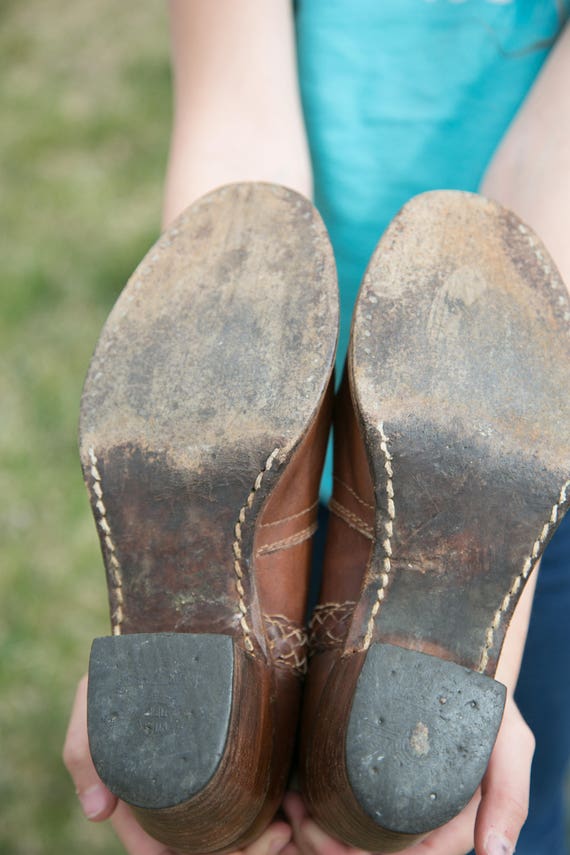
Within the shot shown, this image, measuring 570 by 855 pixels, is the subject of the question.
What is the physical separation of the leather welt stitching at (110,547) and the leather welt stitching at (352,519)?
22 cm

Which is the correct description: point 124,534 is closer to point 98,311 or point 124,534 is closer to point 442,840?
point 442,840

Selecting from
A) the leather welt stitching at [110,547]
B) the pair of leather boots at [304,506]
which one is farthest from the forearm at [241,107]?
the leather welt stitching at [110,547]

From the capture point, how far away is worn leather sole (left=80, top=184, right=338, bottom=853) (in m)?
0.68

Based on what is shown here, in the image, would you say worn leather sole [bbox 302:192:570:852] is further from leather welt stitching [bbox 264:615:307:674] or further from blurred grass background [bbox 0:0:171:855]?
blurred grass background [bbox 0:0:171:855]

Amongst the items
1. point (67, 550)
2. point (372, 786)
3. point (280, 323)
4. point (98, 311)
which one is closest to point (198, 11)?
point (280, 323)

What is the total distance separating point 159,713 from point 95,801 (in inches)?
6.6

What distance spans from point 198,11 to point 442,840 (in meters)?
0.88

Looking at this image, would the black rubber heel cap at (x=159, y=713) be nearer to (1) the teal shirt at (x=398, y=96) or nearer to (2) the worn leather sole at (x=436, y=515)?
(2) the worn leather sole at (x=436, y=515)

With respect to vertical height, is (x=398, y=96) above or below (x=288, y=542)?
above

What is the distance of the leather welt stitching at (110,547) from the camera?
77cm

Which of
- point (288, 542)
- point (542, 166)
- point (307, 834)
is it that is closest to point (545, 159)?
point (542, 166)

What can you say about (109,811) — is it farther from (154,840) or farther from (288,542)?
(288,542)

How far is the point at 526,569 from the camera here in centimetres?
74

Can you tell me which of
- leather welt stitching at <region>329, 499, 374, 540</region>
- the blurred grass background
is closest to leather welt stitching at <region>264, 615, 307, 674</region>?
leather welt stitching at <region>329, 499, 374, 540</region>
